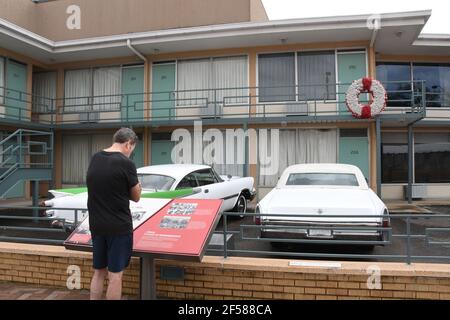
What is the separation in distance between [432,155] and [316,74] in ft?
17.9

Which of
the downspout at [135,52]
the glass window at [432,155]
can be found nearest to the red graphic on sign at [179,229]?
the downspout at [135,52]

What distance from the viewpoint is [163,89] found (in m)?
13.9

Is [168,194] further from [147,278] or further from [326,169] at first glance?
[326,169]

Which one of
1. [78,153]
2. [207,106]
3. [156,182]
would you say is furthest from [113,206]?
[78,153]

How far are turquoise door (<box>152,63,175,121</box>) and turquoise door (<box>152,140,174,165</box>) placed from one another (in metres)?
0.96

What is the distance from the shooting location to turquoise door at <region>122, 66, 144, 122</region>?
1391 centimetres

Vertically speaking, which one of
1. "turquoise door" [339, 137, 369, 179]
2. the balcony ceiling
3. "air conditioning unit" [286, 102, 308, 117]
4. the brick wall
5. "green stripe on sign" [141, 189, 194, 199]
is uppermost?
the balcony ceiling

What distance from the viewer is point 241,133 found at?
12.9 metres

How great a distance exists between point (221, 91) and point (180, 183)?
6706 millimetres

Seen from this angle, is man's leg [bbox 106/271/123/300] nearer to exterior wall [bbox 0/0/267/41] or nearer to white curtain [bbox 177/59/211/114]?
white curtain [bbox 177/59/211/114]

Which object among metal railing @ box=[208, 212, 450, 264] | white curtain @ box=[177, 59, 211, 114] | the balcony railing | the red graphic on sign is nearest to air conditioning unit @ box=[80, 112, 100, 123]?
the balcony railing

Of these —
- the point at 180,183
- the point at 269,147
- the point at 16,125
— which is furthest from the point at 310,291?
the point at 16,125

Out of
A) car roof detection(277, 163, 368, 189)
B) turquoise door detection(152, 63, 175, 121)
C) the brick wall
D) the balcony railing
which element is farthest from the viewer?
turquoise door detection(152, 63, 175, 121)
